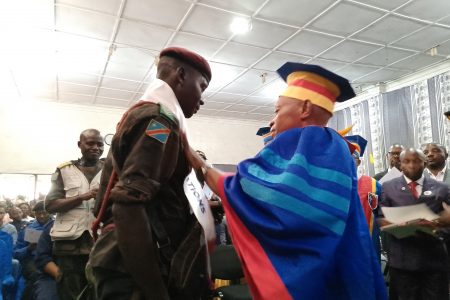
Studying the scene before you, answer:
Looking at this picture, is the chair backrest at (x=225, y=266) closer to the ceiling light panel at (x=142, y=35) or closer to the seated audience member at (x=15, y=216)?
the ceiling light panel at (x=142, y=35)

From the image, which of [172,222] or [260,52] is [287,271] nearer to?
[172,222]

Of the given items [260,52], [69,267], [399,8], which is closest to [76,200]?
[69,267]

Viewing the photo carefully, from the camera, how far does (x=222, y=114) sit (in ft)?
29.6

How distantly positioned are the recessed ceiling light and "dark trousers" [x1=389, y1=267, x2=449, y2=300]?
3278 millimetres

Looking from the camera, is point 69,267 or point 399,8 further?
point 399,8

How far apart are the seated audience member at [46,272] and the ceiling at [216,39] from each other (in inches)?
108

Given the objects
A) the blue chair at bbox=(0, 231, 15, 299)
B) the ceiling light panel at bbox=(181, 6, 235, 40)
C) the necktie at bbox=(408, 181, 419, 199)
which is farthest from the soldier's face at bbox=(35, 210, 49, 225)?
the necktie at bbox=(408, 181, 419, 199)

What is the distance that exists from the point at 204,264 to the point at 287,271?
278mm

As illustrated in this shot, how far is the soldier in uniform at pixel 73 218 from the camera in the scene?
8.32 feet

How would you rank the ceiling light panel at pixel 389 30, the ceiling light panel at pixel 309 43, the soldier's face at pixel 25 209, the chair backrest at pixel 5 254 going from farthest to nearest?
the soldier's face at pixel 25 209, the ceiling light panel at pixel 309 43, the ceiling light panel at pixel 389 30, the chair backrest at pixel 5 254

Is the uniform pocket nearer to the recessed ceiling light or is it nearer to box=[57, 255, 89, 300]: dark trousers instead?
box=[57, 255, 89, 300]: dark trousers

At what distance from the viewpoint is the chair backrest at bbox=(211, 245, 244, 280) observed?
3.03 metres

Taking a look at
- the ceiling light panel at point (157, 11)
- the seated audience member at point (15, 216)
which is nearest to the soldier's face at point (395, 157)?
the ceiling light panel at point (157, 11)

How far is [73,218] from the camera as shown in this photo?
2.62m
